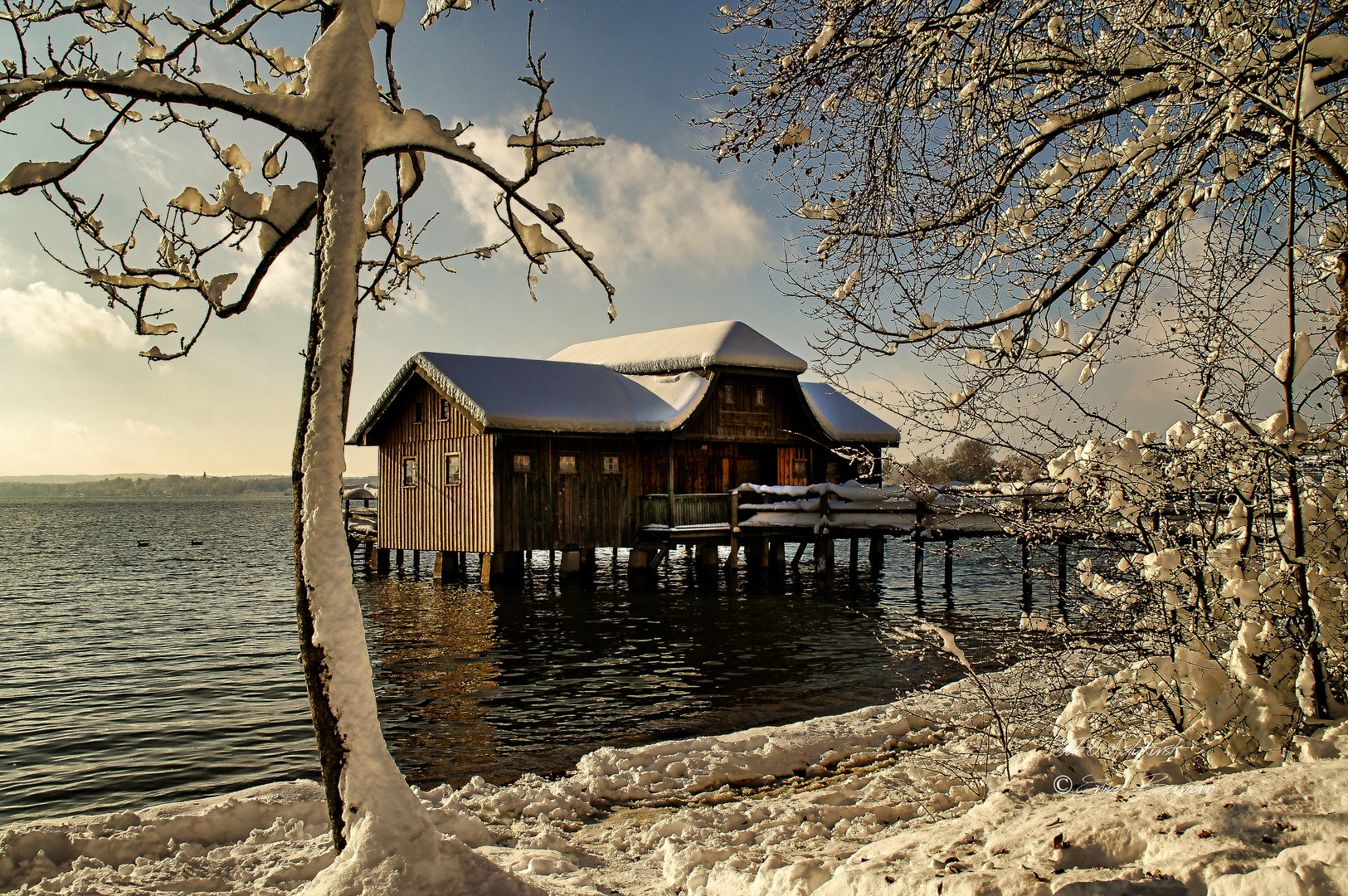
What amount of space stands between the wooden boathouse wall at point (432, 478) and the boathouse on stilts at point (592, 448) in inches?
2.1

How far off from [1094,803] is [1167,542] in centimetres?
182

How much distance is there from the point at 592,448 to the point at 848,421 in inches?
387

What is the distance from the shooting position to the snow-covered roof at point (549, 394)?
917 inches

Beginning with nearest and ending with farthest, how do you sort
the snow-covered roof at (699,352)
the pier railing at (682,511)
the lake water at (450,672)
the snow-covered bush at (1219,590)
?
the snow-covered bush at (1219,590)
the lake water at (450,672)
the pier railing at (682,511)
the snow-covered roof at (699,352)

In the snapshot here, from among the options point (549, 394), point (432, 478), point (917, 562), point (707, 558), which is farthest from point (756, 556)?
point (432, 478)

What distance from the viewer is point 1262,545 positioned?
4.31 metres

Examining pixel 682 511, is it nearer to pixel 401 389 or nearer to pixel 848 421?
pixel 848 421

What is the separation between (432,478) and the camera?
2580 centimetres

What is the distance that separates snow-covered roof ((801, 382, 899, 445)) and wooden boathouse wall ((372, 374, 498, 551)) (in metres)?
10.7

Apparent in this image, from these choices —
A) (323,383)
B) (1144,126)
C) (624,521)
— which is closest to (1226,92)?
(1144,126)

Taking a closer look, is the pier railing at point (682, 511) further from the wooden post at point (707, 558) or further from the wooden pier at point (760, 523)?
the wooden post at point (707, 558)

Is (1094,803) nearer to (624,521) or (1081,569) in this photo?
(1081,569)

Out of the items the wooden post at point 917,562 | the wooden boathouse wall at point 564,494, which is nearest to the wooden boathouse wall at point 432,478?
the wooden boathouse wall at point 564,494

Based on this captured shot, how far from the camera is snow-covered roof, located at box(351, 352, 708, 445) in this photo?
76.4ft
